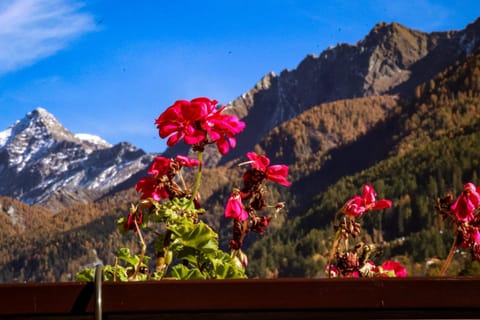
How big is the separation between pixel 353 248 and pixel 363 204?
1.08 ft

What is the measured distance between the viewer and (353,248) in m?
2.79

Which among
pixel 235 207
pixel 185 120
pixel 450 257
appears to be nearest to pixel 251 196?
pixel 235 207

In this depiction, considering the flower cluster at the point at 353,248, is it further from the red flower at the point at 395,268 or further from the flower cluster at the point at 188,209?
the flower cluster at the point at 188,209

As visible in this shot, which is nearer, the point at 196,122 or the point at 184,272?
the point at 184,272

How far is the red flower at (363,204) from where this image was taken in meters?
2.98

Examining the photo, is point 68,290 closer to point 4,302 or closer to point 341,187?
point 4,302

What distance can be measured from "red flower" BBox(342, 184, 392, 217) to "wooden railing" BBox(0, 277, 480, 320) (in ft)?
3.97

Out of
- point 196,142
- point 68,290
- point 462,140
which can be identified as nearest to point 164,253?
point 196,142

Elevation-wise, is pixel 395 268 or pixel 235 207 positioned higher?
pixel 235 207

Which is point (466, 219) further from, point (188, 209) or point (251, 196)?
point (188, 209)

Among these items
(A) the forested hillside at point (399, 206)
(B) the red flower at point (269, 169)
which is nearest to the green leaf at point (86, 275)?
(B) the red flower at point (269, 169)

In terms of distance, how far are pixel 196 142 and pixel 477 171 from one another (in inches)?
6658

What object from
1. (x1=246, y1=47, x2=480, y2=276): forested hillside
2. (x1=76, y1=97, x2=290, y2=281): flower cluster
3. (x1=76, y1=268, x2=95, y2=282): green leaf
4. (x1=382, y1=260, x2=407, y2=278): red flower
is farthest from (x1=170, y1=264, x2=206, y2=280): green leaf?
(x1=246, y1=47, x2=480, y2=276): forested hillside

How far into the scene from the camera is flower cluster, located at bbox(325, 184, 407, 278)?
8.61 feet
